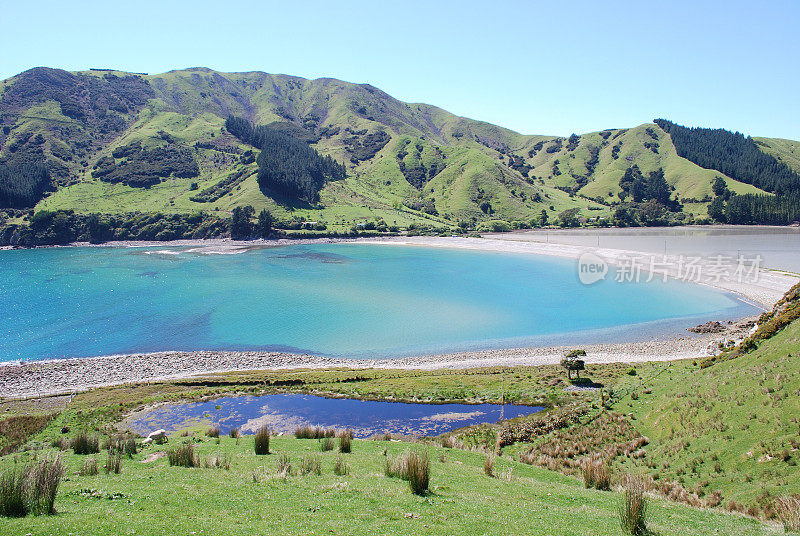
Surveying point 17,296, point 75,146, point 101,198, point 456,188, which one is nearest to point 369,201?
point 456,188

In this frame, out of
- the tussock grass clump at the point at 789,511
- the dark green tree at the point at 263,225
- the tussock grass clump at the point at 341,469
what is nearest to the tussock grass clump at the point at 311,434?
the tussock grass clump at the point at 341,469

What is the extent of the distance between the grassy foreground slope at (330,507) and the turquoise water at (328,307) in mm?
30742

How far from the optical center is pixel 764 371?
1681 centimetres

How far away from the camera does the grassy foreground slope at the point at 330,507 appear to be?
313 inches

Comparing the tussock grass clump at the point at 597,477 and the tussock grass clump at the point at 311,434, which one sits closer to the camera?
the tussock grass clump at the point at 597,477

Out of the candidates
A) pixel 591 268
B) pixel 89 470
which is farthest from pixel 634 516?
pixel 591 268

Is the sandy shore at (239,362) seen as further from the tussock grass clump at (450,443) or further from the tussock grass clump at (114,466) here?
the tussock grass clump at (114,466)

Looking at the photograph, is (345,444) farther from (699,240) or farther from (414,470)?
(699,240)

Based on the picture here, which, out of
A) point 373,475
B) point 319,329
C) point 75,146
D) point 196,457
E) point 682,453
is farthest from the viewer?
point 75,146

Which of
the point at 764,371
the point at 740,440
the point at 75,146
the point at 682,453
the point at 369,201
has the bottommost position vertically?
the point at 682,453

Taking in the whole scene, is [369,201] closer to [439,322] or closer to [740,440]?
[439,322]

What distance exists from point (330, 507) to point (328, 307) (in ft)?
169

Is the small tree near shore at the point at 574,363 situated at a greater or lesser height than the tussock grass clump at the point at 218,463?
lesser

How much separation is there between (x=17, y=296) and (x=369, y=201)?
12285cm
